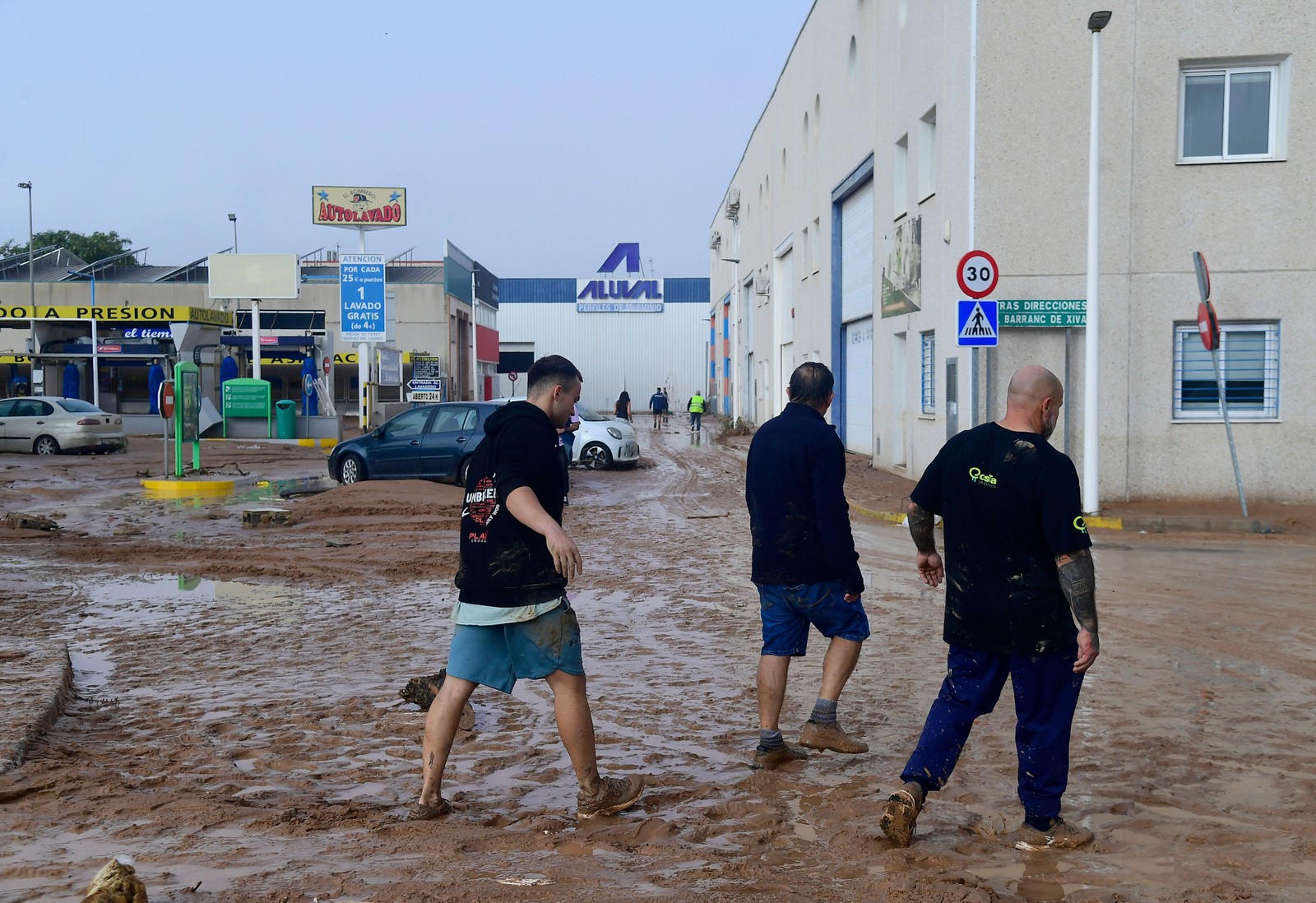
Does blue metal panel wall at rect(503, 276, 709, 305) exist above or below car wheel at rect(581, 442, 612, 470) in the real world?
above

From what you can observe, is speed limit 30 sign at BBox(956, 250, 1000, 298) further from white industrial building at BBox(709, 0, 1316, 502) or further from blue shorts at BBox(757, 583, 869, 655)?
blue shorts at BBox(757, 583, 869, 655)

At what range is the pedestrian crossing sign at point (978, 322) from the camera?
1538 cm

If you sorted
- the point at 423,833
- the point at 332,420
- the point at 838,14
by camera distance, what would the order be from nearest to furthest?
the point at 423,833
the point at 838,14
the point at 332,420

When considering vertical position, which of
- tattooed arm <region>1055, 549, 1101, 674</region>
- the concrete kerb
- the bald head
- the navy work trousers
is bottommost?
the concrete kerb

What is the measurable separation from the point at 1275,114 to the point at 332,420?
89.0ft

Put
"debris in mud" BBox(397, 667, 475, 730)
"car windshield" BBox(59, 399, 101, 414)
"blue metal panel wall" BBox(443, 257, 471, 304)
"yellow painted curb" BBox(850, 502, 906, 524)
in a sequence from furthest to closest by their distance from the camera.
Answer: "blue metal panel wall" BBox(443, 257, 471, 304)
"car windshield" BBox(59, 399, 101, 414)
"yellow painted curb" BBox(850, 502, 906, 524)
"debris in mud" BBox(397, 667, 475, 730)

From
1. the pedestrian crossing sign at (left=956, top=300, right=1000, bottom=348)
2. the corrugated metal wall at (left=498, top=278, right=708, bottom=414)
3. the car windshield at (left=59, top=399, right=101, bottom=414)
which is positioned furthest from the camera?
the corrugated metal wall at (left=498, top=278, right=708, bottom=414)

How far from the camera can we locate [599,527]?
51.2ft

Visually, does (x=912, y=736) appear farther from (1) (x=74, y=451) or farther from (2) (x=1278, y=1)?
(1) (x=74, y=451)

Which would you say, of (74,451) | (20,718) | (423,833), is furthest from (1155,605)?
(74,451)

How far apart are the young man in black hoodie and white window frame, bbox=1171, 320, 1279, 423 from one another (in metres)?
14.0

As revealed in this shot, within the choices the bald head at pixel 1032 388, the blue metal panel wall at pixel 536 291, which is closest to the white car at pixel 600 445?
the bald head at pixel 1032 388

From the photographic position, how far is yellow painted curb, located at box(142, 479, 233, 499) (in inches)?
811

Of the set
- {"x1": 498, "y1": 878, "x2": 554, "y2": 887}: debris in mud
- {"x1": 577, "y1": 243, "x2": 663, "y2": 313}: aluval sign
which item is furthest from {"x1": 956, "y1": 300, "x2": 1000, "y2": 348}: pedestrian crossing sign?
{"x1": 577, "y1": 243, "x2": 663, "y2": 313}: aluval sign
